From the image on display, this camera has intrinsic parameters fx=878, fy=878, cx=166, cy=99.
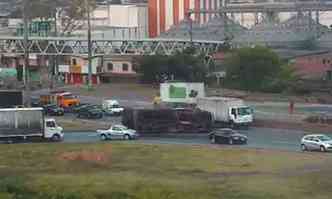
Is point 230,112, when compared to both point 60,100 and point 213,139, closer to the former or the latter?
point 213,139

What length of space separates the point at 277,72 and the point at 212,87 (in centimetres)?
274

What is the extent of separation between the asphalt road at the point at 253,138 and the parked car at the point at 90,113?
11.9 ft

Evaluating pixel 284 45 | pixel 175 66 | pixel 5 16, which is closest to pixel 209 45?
pixel 284 45

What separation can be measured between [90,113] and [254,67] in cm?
916

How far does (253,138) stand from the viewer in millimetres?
17875

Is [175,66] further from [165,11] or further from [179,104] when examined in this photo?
[165,11]

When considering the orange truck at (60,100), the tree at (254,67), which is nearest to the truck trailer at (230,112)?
the orange truck at (60,100)

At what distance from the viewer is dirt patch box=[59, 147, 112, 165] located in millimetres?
12789

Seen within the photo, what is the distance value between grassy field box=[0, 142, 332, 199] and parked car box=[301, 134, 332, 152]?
43.5 inches

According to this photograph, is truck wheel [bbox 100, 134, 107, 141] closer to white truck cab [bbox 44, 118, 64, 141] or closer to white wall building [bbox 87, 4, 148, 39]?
white truck cab [bbox 44, 118, 64, 141]

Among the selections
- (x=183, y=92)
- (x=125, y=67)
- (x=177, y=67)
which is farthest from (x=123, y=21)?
(x=183, y=92)

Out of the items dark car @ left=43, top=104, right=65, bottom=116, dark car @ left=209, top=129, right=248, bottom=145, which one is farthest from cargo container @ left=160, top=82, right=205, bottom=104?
dark car @ left=209, top=129, right=248, bottom=145

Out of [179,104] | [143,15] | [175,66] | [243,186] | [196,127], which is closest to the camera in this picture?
[243,186]

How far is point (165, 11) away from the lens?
1801 inches
